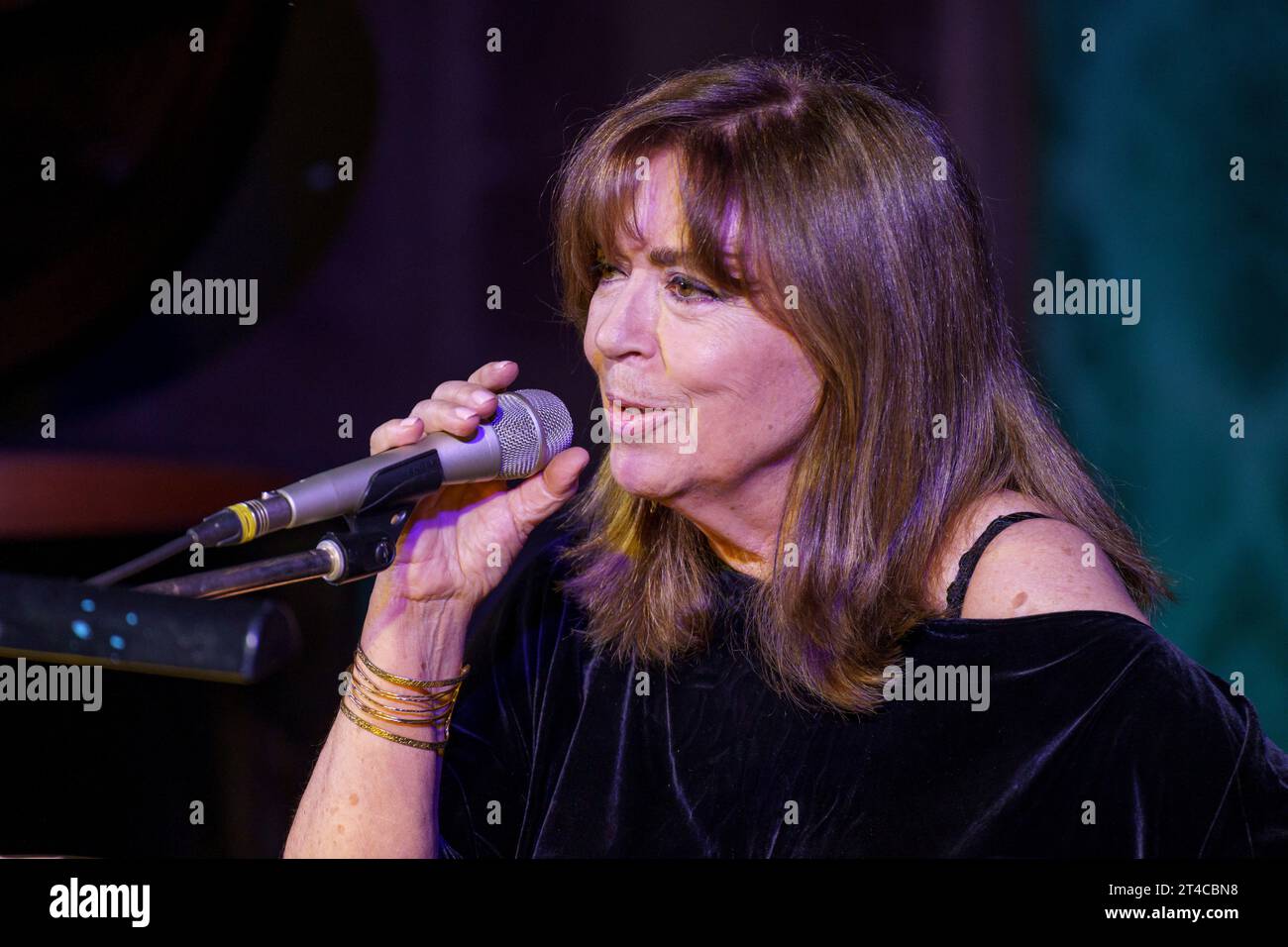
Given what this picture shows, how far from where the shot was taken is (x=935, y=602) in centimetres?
151

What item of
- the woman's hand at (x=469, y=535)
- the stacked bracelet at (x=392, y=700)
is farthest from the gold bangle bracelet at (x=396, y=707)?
the woman's hand at (x=469, y=535)

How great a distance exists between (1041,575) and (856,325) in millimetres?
387

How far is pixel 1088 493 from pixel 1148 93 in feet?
3.41

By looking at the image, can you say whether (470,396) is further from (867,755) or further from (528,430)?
(867,755)

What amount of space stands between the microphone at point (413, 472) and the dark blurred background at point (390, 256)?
0.84 metres

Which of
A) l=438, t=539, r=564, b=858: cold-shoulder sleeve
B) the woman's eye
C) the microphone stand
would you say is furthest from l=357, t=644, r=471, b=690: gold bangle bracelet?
the woman's eye

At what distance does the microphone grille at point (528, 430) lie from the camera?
1459 millimetres

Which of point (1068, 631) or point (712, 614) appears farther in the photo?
point (712, 614)

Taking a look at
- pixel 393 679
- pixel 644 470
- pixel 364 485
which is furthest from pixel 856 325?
pixel 393 679

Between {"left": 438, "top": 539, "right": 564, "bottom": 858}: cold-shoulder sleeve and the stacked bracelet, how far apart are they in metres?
0.12

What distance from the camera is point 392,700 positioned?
5.36ft

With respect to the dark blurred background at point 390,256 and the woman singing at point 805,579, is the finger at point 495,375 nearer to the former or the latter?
the woman singing at point 805,579
